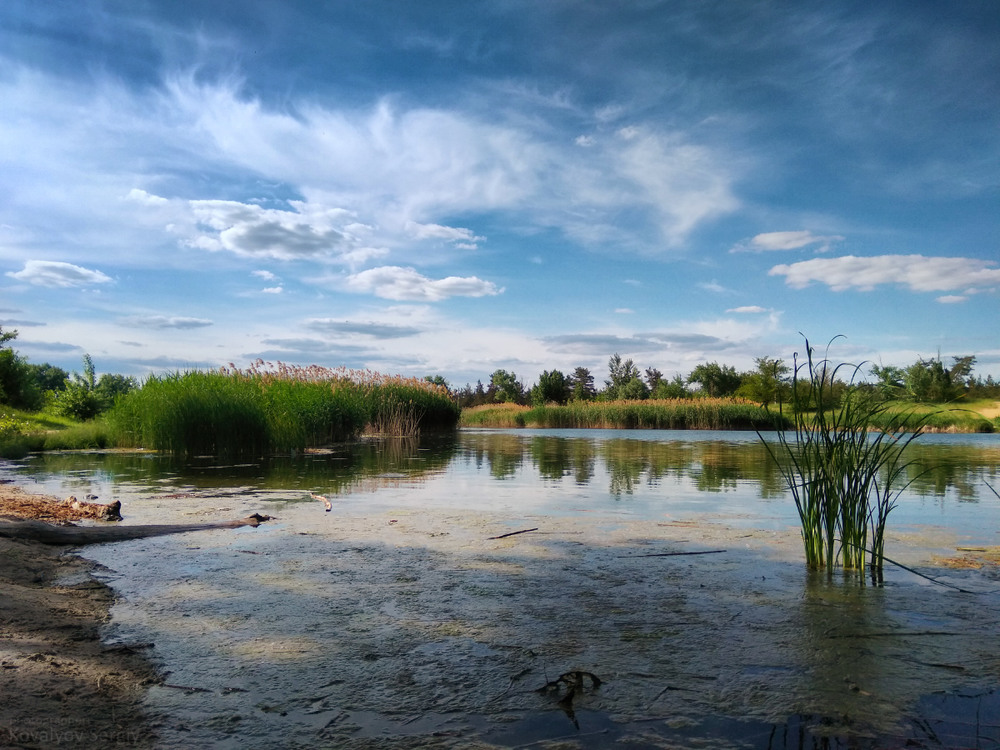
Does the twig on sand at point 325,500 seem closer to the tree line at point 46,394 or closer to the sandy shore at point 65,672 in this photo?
the sandy shore at point 65,672

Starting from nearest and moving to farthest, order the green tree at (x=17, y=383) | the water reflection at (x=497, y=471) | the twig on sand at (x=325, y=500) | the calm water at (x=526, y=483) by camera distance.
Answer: the twig on sand at (x=325, y=500)
the calm water at (x=526, y=483)
the water reflection at (x=497, y=471)
the green tree at (x=17, y=383)

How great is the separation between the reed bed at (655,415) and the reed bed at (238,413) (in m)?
15.7

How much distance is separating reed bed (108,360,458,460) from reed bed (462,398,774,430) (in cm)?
1574

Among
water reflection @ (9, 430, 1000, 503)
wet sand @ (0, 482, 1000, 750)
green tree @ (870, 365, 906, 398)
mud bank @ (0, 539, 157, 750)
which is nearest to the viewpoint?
mud bank @ (0, 539, 157, 750)

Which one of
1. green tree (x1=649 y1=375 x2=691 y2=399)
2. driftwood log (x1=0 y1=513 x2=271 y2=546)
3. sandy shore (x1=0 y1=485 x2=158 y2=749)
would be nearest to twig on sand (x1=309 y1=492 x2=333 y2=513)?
driftwood log (x1=0 y1=513 x2=271 y2=546)

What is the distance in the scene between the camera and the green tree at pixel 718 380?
43656 millimetres

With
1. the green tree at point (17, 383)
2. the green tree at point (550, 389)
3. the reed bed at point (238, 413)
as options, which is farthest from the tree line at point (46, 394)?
the green tree at point (550, 389)

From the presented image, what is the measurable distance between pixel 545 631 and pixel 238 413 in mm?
10721

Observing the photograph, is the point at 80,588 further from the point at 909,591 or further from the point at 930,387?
the point at 930,387

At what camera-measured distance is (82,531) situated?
4324 mm

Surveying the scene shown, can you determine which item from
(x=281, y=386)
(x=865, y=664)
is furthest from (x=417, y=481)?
(x=281, y=386)

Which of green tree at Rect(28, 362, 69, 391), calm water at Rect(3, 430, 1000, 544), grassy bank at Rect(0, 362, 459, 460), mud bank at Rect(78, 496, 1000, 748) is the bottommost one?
mud bank at Rect(78, 496, 1000, 748)

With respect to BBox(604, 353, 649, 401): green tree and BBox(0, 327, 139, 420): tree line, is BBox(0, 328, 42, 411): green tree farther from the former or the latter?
BBox(604, 353, 649, 401): green tree

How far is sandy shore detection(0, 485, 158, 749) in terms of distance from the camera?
178 cm
